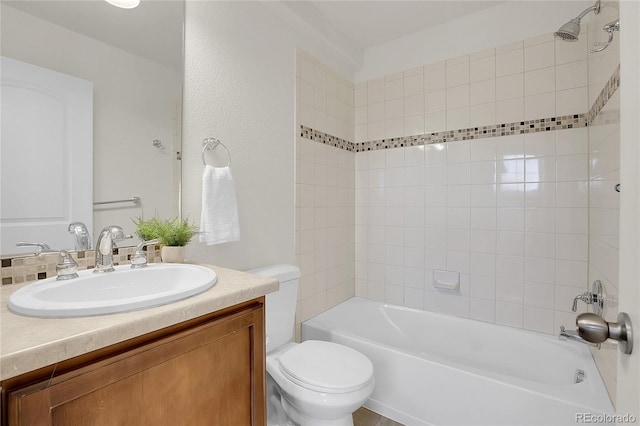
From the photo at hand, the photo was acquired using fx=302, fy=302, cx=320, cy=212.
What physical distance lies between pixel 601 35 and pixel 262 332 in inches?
85.0

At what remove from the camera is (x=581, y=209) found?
1.83m

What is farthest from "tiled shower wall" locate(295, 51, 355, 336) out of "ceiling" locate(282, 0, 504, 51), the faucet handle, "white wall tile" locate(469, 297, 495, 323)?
the faucet handle

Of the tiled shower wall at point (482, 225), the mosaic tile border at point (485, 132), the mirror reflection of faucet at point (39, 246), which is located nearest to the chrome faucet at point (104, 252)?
the mirror reflection of faucet at point (39, 246)

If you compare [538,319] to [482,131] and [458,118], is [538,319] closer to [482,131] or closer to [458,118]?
[482,131]

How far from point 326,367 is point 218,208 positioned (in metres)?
0.91

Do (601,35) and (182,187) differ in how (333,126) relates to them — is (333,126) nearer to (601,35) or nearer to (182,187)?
(182,187)

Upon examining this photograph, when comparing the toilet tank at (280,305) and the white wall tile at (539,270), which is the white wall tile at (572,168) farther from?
the toilet tank at (280,305)

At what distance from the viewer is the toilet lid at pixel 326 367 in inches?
49.9

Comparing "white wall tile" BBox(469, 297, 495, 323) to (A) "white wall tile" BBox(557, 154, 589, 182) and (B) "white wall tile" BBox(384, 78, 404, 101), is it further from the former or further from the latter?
(B) "white wall tile" BBox(384, 78, 404, 101)

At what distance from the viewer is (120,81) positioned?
1.21 metres

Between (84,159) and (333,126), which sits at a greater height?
(333,126)

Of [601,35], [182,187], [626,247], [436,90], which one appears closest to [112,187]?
[182,187]

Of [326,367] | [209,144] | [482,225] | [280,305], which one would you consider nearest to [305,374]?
[326,367]

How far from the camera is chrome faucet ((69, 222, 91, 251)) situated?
41.9 inches
